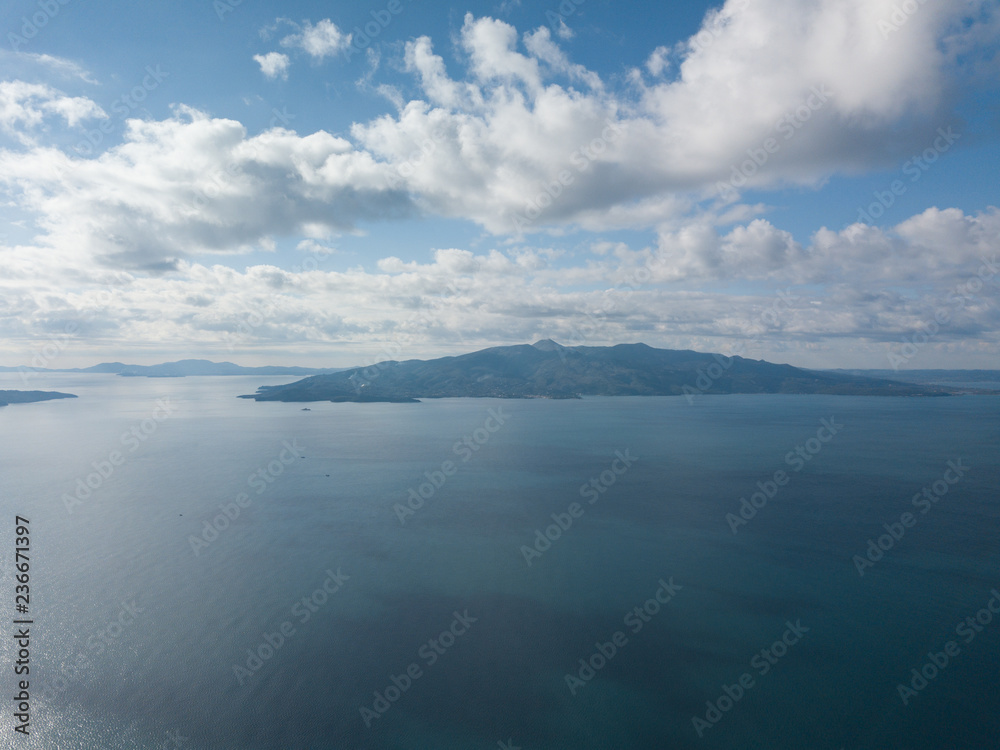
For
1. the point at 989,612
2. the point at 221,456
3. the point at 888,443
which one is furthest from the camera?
the point at 888,443

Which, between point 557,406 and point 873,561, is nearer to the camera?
point 873,561

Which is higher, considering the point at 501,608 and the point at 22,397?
the point at 22,397

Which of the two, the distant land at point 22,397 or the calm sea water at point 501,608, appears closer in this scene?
the calm sea water at point 501,608

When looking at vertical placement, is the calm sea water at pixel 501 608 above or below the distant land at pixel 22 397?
below

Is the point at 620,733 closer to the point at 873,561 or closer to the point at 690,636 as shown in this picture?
the point at 690,636

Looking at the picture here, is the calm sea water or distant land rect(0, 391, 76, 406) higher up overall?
distant land rect(0, 391, 76, 406)

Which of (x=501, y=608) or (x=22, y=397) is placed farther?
(x=22, y=397)

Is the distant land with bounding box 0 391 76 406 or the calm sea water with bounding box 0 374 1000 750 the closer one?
the calm sea water with bounding box 0 374 1000 750

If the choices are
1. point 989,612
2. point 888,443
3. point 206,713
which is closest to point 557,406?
point 888,443
